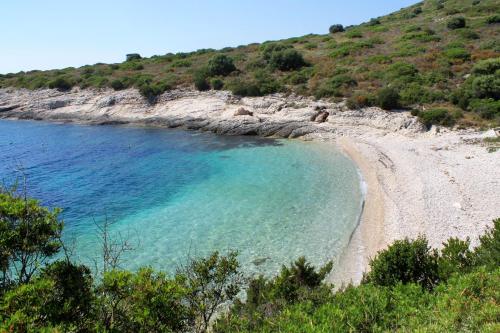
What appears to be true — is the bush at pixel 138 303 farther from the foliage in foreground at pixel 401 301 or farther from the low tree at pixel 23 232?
the foliage in foreground at pixel 401 301

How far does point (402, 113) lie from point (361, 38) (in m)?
41.9

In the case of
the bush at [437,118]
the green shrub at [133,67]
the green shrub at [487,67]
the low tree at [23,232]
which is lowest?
the bush at [437,118]

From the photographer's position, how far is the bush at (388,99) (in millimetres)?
41500

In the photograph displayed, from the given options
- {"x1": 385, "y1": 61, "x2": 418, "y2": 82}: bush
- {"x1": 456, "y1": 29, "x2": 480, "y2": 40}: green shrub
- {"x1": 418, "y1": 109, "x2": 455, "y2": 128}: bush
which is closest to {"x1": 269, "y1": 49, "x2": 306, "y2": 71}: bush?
{"x1": 385, "y1": 61, "x2": 418, "y2": 82}: bush

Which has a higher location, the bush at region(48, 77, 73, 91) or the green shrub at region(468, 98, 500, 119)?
the bush at region(48, 77, 73, 91)

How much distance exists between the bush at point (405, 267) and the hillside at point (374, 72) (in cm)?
2893

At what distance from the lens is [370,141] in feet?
119

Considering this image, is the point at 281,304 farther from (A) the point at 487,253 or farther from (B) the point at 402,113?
(B) the point at 402,113

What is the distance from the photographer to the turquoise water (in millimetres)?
18433

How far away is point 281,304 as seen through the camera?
34.6ft

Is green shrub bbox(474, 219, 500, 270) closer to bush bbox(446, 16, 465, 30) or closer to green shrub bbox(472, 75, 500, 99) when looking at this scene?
green shrub bbox(472, 75, 500, 99)

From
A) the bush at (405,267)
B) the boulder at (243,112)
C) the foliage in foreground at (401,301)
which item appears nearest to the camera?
the foliage in foreground at (401,301)

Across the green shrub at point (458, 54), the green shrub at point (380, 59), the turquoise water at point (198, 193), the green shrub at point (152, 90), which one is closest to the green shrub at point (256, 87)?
the turquoise water at point (198, 193)

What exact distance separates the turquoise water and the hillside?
13175 millimetres
